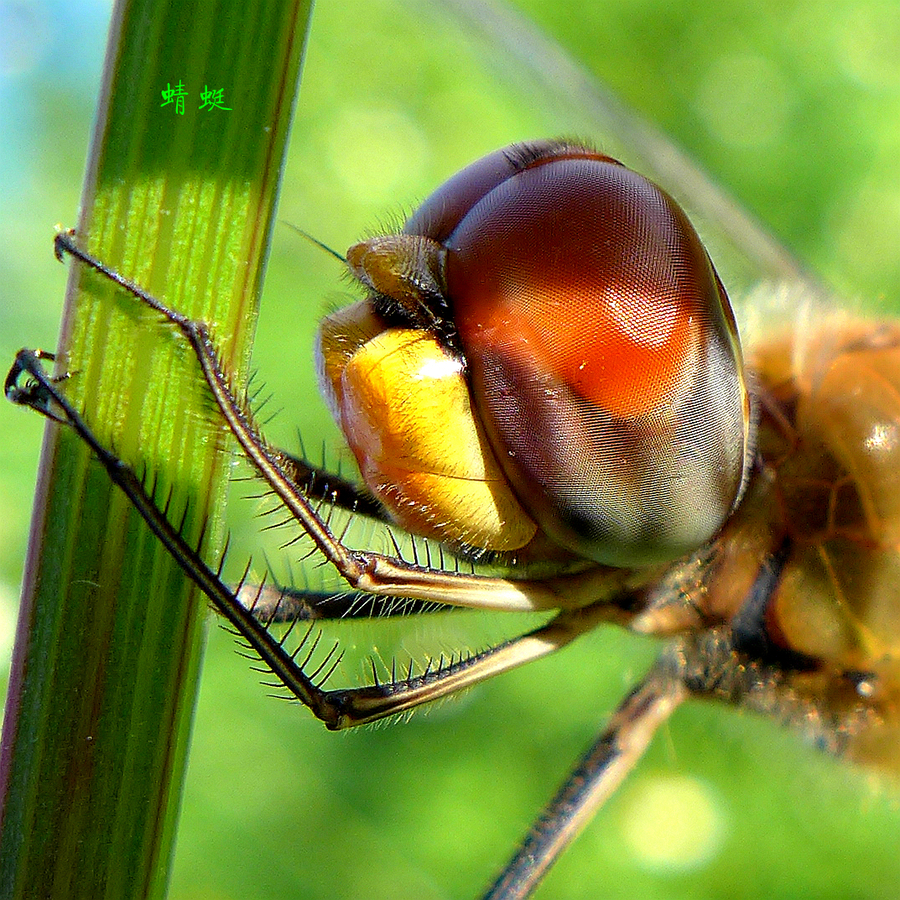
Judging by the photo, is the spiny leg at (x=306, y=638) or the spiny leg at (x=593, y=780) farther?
the spiny leg at (x=593, y=780)

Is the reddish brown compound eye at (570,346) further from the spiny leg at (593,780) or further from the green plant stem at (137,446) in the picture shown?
the spiny leg at (593,780)

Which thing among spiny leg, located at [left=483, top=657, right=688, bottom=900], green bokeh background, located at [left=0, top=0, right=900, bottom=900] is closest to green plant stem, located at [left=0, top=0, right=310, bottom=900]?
spiny leg, located at [left=483, top=657, right=688, bottom=900]

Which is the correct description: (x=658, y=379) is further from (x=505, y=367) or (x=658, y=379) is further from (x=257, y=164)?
(x=257, y=164)

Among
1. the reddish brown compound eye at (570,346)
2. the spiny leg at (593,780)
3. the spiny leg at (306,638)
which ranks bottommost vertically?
the spiny leg at (593,780)

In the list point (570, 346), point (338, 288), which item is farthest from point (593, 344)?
point (338, 288)

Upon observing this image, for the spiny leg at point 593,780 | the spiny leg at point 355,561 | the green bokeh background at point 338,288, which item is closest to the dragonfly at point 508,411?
the spiny leg at point 355,561
